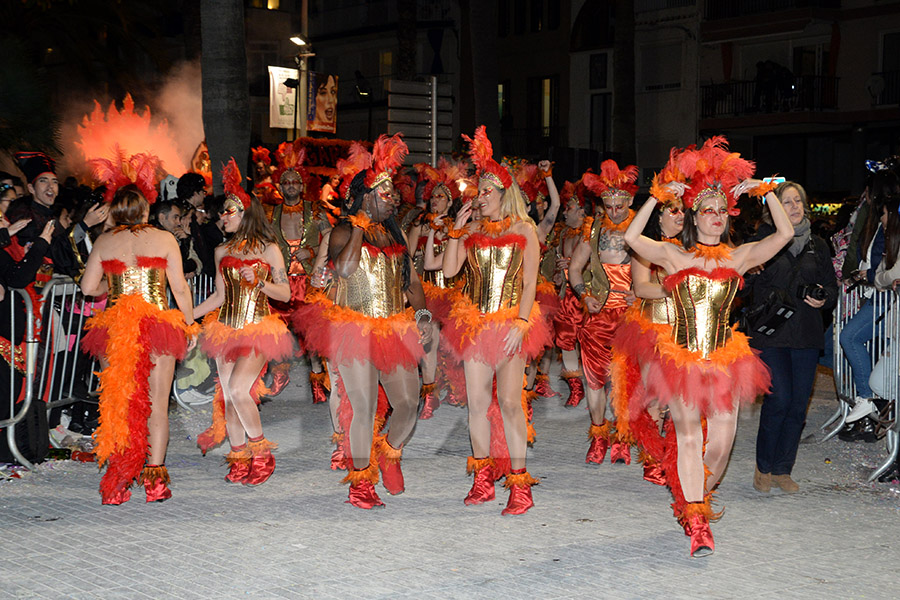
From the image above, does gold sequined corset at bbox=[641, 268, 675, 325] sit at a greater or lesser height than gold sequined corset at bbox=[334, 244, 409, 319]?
lesser

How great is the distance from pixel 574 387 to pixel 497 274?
4093 millimetres

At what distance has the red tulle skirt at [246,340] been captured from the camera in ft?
23.3

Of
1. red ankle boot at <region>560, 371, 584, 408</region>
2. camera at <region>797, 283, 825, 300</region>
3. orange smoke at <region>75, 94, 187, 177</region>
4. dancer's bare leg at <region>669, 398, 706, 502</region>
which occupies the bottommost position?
red ankle boot at <region>560, 371, 584, 408</region>

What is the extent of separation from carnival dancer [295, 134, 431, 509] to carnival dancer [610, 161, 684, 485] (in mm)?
1392

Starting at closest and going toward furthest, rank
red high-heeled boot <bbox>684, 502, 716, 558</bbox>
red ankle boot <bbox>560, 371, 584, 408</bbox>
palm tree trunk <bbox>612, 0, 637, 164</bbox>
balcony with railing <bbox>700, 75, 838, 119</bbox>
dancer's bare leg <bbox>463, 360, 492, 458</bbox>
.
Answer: red high-heeled boot <bbox>684, 502, 716, 558</bbox>, dancer's bare leg <bbox>463, 360, 492, 458</bbox>, red ankle boot <bbox>560, 371, 584, 408</bbox>, palm tree trunk <bbox>612, 0, 637, 164</bbox>, balcony with railing <bbox>700, 75, 838, 119</bbox>

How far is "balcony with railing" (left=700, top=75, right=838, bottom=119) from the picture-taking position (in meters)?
29.4

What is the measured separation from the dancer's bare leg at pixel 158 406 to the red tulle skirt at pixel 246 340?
374 millimetres

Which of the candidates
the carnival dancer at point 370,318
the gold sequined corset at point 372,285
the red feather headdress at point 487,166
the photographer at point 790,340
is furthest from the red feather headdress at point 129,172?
the photographer at point 790,340

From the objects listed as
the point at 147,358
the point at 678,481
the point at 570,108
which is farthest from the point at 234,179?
the point at 570,108

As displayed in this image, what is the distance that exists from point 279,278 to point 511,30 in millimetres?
33019

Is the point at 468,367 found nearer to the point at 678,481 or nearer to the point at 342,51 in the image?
the point at 678,481

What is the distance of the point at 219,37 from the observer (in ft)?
44.8

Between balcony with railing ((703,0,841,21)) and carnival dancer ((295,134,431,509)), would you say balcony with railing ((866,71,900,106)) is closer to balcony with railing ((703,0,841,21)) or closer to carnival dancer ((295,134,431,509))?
balcony with railing ((703,0,841,21))

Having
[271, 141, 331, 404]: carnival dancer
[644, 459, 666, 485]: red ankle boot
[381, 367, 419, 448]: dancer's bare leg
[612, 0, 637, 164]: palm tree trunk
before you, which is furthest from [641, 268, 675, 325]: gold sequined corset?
[612, 0, 637, 164]: palm tree trunk
